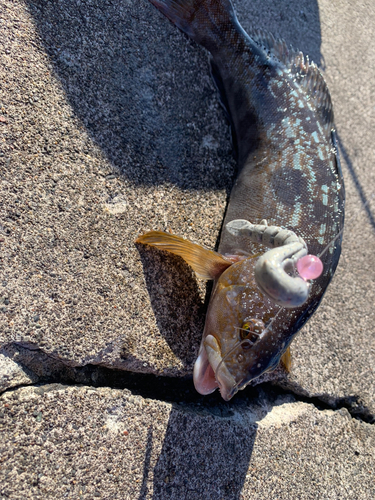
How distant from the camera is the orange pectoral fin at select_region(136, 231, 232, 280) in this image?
237cm

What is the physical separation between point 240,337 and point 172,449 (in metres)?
0.76

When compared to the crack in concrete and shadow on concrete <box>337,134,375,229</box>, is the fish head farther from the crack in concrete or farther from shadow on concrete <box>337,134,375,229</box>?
shadow on concrete <box>337,134,375,229</box>

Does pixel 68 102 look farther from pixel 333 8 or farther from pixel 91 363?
pixel 333 8

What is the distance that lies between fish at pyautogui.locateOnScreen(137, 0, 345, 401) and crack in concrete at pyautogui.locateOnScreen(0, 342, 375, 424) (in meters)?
0.32

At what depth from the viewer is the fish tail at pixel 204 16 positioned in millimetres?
2869

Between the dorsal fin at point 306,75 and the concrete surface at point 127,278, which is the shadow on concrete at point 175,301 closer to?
the concrete surface at point 127,278

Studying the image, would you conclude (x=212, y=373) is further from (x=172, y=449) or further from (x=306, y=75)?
(x=306, y=75)

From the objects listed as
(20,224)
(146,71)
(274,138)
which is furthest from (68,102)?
(274,138)

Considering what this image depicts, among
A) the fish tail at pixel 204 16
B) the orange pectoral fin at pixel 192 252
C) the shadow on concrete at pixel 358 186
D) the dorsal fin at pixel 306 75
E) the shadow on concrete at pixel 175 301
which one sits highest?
the dorsal fin at pixel 306 75

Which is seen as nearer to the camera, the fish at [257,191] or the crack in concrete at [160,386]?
the crack in concrete at [160,386]

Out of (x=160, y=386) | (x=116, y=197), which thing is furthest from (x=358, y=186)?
(x=160, y=386)

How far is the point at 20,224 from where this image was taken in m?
2.15

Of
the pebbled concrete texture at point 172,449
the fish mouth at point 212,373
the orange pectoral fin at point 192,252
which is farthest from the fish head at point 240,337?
the pebbled concrete texture at point 172,449

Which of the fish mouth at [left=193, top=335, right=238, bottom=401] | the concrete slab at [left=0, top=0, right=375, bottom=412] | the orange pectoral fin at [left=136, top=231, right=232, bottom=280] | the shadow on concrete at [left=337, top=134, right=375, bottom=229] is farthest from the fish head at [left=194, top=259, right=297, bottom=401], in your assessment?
the shadow on concrete at [left=337, top=134, right=375, bottom=229]
